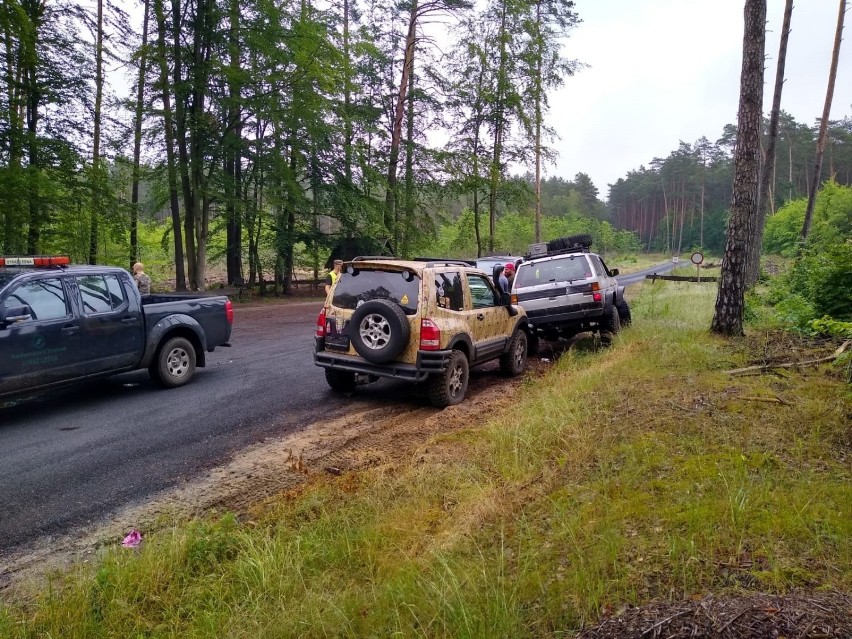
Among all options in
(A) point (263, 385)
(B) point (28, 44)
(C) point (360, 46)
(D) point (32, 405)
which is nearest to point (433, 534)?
(A) point (263, 385)

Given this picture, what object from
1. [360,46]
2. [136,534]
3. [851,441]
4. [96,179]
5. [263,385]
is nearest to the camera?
[136,534]

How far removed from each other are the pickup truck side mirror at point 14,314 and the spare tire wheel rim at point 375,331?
151 inches

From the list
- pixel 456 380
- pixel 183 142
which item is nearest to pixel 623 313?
pixel 456 380

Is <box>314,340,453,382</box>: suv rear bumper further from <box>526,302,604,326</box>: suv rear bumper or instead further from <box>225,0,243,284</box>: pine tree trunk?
<box>225,0,243,284</box>: pine tree trunk

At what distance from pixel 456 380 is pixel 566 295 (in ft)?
13.3

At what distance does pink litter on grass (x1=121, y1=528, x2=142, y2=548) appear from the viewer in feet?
11.8

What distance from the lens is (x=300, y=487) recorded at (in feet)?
14.7

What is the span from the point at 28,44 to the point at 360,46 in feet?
39.6

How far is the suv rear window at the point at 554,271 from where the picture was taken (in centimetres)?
1054

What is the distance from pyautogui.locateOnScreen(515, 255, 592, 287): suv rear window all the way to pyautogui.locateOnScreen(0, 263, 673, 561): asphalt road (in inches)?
157

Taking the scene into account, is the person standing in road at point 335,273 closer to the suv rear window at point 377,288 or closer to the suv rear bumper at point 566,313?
the suv rear window at point 377,288

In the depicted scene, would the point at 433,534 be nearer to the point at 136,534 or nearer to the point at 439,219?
the point at 136,534

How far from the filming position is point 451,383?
7098 mm

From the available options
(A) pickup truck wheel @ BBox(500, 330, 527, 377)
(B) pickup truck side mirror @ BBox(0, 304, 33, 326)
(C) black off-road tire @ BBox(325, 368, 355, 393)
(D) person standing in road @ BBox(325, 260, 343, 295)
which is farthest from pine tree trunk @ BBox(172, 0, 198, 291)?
(A) pickup truck wheel @ BBox(500, 330, 527, 377)
